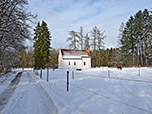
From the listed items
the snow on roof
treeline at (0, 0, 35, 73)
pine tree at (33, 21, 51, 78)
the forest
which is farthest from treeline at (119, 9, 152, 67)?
treeline at (0, 0, 35, 73)

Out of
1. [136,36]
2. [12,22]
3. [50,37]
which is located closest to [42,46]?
[50,37]

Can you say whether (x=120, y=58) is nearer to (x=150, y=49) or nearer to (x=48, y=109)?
(x=150, y=49)

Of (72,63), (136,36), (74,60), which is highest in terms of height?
(136,36)

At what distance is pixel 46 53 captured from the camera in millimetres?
36625

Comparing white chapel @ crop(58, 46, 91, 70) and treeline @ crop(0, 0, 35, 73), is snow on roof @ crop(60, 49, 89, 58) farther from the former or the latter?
treeline @ crop(0, 0, 35, 73)

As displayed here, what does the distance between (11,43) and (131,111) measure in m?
11.8

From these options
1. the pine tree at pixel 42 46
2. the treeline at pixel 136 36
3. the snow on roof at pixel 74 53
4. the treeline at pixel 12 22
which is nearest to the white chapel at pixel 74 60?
the snow on roof at pixel 74 53

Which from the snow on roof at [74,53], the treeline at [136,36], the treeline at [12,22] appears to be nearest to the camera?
the treeline at [12,22]

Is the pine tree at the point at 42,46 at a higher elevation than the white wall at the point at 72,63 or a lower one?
higher

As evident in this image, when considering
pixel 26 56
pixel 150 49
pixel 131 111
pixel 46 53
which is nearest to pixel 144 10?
pixel 150 49

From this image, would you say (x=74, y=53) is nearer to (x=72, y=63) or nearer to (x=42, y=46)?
(x=72, y=63)

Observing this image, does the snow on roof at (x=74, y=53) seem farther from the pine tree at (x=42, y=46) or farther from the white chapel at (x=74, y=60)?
the pine tree at (x=42, y=46)

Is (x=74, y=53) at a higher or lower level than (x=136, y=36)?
lower

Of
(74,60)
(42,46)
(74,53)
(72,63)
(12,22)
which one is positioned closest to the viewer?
(12,22)
